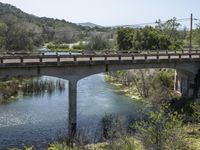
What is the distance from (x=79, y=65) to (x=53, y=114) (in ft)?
31.2

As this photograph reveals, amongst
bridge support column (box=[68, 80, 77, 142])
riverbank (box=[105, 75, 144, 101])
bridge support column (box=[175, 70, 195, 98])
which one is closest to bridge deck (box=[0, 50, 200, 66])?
bridge support column (box=[68, 80, 77, 142])

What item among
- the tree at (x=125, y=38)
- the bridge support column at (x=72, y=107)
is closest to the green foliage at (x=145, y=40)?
the tree at (x=125, y=38)

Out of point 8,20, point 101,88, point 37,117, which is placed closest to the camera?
point 37,117

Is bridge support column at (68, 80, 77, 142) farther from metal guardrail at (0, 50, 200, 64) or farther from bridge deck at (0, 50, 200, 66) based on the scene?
metal guardrail at (0, 50, 200, 64)

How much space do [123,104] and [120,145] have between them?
34.3 meters

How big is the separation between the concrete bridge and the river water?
2759mm

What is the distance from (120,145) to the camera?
90.2 feet

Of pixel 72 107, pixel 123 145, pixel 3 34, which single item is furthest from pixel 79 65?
pixel 3 34

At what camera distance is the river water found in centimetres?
4291

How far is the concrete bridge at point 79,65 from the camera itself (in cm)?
4428

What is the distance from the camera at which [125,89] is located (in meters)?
76.0

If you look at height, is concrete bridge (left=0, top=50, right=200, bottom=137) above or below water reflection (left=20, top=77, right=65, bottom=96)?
above

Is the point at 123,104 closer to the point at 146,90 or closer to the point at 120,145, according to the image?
the point at 146,90

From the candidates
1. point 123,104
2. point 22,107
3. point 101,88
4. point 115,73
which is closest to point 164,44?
point 115,73
